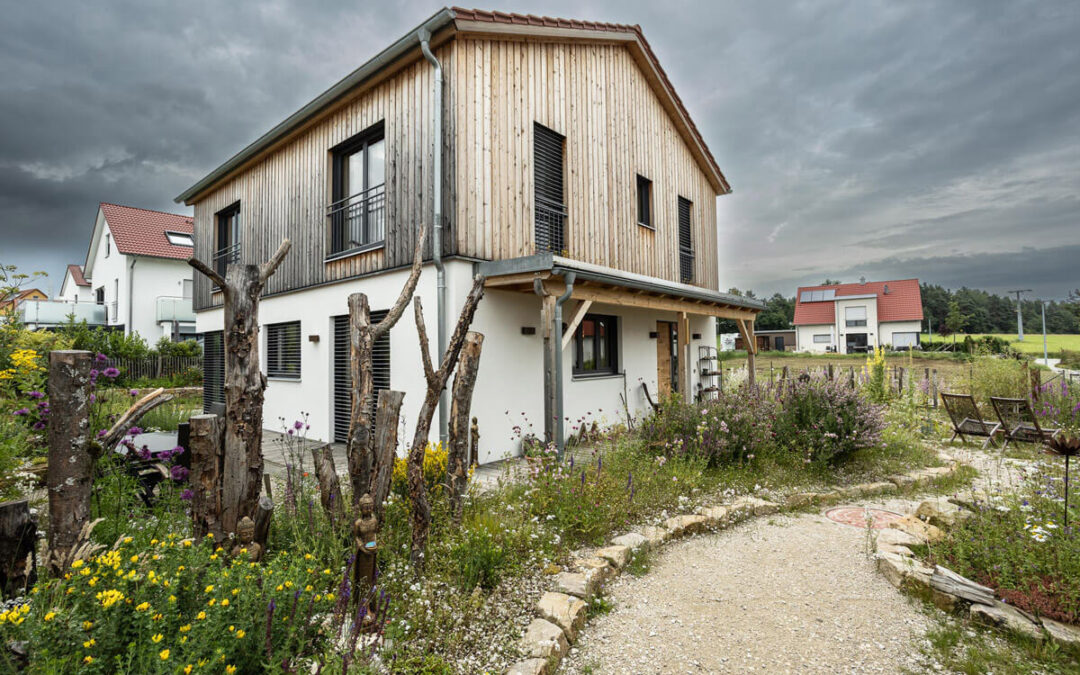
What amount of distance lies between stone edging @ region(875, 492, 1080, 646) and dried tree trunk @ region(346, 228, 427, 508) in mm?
3608

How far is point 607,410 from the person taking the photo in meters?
9.09

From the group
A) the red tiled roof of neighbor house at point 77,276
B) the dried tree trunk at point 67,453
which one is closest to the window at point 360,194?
the dried tree trunk at point 67,453

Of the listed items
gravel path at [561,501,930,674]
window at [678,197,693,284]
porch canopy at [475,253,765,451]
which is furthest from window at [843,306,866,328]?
gravel path at [561,501,930,674]

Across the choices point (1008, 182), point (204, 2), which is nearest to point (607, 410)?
point (204, 2)

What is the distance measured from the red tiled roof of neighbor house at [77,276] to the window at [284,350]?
29838 mm

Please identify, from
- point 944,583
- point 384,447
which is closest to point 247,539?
point 384,447

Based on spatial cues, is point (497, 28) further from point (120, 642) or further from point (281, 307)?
point (120, 642)

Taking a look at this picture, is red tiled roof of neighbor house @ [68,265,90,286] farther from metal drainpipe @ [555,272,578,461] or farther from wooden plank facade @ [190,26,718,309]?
metal drainpipe @ [555,272,578,461]

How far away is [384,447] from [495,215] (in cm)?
481

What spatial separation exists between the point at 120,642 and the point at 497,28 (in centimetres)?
783

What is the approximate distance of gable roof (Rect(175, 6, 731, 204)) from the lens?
6637 millimetres

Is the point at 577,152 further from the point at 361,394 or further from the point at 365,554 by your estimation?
the point at 365,554

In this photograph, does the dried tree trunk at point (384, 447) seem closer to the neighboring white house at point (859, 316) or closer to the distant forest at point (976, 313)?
the neighboring white house at point (859, 316)

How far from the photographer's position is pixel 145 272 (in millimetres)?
21578
